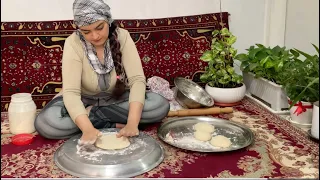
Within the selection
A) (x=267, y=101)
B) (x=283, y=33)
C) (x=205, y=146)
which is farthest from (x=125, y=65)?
(x=283, y=33)

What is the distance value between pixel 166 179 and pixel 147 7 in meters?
1.33

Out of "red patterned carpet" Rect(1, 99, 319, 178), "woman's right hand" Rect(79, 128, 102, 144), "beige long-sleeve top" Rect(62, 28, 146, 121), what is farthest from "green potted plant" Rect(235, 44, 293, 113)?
"woman's right hand" Rect(79, 128, 102, 144)

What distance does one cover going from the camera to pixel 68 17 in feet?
7.48

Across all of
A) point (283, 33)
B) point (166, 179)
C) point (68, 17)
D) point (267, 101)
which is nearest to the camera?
point (166, 179)

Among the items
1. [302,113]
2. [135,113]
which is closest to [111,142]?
[135,113]

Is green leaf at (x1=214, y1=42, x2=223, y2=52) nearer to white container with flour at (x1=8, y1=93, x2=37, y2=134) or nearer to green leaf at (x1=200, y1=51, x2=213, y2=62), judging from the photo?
green leaf at (x1=200, y1=51, x2=213, y2=62)

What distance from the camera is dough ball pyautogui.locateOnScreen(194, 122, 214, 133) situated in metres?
1.68

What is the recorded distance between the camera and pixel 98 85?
172cm

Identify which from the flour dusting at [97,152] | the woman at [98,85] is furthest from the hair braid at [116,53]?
the flour dusting at [97,152]

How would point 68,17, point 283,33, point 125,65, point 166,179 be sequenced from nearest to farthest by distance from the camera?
1. point 166,179
2. point 125,65
3. point 68,17
4. point 283,33

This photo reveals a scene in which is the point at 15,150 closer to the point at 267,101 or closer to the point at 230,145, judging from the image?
the point at 230,145

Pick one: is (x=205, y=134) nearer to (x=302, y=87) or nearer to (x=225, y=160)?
(x=225, y=160)

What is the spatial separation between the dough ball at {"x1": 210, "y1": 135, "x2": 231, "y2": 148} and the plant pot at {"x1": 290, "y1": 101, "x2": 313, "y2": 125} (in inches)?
17.1

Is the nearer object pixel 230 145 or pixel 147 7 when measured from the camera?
pixel 230 145
